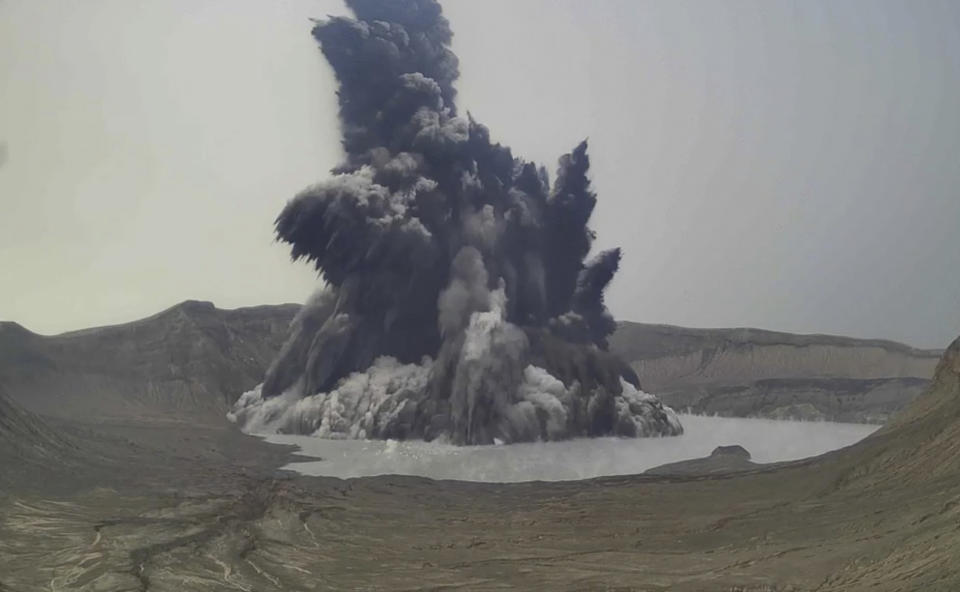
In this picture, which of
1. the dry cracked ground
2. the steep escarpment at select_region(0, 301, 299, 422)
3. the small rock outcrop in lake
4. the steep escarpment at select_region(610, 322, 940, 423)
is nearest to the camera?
the dry cracked ground

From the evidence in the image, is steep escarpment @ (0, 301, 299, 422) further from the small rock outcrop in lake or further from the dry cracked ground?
the small rock outcrop in lake

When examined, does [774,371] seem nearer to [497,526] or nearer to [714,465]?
[714,465]

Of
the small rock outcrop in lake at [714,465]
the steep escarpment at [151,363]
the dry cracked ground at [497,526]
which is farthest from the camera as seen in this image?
the steep escarpment at [151,363]

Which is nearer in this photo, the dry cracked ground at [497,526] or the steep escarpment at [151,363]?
the dry cracked ground at [497,526]

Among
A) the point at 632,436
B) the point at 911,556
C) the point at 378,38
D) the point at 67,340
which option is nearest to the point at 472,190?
the point at 378,38

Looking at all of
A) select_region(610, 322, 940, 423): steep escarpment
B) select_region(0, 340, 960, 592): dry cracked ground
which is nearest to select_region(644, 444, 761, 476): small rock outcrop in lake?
select_region(0, 340, 960, 592): dry cracked ground

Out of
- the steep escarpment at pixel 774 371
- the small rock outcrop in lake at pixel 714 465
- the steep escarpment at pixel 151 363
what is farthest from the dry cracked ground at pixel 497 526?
the steep escarpment at pixel 774 371

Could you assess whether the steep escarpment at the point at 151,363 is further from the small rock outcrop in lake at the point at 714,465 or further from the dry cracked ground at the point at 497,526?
the small rock outcrop in lake at the point at 714,465
